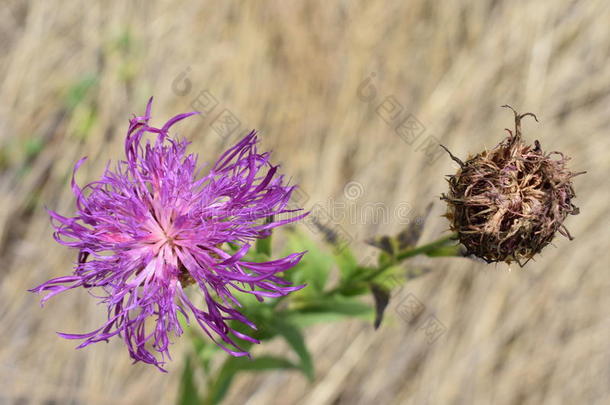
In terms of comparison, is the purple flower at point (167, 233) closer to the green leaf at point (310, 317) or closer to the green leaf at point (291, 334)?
the green leaf at point (291, 334)

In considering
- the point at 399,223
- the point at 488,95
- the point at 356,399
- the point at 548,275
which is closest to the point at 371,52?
the point at 488,95

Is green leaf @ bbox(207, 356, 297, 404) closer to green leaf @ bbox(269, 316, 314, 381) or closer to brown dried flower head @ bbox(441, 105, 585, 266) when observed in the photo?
green leaf @ bbox(269, 316, 314, 381)

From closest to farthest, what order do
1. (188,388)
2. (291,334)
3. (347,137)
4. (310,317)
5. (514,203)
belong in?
1. (514,203)
2. (291,334)
3. (310,317)
4. (188,388)
5. (347,137)

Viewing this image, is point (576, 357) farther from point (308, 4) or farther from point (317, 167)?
point (308, 4)

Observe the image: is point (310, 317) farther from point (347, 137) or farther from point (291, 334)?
point (347, 137)

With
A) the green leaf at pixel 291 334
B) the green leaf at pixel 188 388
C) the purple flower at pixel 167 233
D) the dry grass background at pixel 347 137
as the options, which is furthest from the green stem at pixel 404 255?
the dry grass background at pixel 347 137

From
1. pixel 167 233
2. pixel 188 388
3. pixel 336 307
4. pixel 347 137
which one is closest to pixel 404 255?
pixel 336 307
